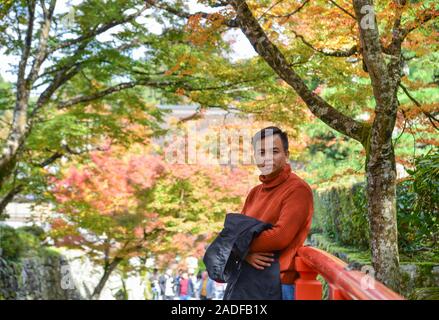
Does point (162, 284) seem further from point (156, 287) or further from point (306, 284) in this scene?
point (306, 284)

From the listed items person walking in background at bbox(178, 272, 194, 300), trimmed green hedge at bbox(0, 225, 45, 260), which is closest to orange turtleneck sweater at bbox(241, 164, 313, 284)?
trimmed green hedge at bbox(0, 225, 45, 260)

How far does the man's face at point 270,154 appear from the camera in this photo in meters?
2.52

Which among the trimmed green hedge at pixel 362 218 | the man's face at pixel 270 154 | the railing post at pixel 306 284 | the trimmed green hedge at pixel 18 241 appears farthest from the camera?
the trimmed green hedge at pixel 18 241

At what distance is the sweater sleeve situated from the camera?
2.35m

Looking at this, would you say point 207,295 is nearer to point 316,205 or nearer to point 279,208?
point 316,205

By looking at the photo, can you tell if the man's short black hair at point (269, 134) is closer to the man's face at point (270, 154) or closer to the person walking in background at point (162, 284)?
the man's face at point (270, 154)

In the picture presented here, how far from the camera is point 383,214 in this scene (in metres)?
4.19

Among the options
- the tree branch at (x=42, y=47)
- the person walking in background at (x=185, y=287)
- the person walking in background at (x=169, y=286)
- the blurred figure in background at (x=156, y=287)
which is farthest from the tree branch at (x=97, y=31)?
the blurred figure in background at (x=156, y=287)

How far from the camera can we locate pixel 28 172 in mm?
10812

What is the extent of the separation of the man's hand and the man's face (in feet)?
1.11

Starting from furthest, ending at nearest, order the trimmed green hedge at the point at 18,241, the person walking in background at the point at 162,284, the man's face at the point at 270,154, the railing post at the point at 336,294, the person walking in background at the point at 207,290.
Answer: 1. the person walking in background at the point at 162,284
2. the person walking in background at the point at 207,290
3. the trimmed green hedge at the point at 18,241
4. the man's face at the point at 270,154
5. the railing post at the point at 336,294

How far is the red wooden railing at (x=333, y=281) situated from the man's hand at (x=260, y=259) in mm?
110

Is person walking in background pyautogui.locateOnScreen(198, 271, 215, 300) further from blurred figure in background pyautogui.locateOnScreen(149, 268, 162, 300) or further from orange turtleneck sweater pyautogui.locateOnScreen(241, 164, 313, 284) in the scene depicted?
orange turtleneck sweater pyautogui.locateOnScreen(241, 164, 313, 284)

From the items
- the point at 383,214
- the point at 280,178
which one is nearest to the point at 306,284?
the point at 280,178
